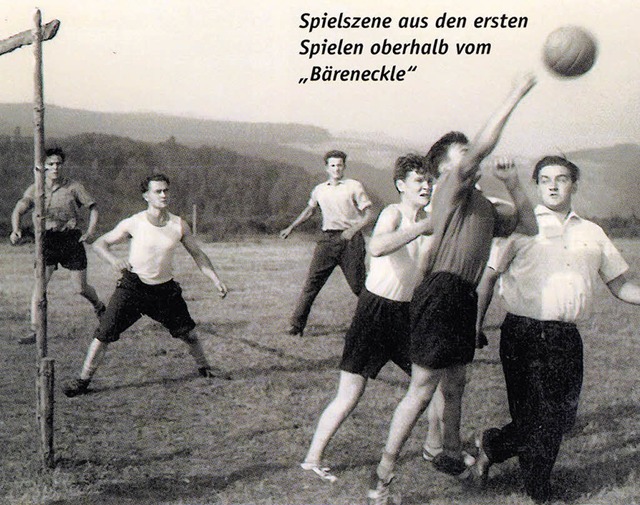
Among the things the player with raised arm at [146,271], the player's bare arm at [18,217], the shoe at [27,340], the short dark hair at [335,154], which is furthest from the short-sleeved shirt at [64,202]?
the short dark hair at [335,154]

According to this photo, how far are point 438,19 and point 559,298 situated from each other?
1589mm

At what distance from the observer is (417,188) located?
106 inches

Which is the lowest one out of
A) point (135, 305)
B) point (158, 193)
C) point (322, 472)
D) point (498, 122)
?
point (322, 472)

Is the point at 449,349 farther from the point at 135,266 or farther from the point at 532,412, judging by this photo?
the point at 135,266

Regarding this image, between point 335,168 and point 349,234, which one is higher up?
point 335,168

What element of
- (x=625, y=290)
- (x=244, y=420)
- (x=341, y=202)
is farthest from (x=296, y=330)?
(x=625, y=290)

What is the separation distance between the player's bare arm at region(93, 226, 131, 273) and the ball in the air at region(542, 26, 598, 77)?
6.73 feet

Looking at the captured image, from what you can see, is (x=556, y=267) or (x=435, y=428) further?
(x=435, y=428)

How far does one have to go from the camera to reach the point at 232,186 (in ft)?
23.5

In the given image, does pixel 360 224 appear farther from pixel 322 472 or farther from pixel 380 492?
pixel 380 492

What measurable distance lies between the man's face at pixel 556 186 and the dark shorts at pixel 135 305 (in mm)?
1877

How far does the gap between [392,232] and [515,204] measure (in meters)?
0.43

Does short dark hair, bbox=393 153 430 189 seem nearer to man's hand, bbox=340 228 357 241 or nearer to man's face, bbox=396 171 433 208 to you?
man's face, bbox=396 171 433 208

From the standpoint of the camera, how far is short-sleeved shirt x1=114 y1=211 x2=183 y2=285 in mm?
3656
